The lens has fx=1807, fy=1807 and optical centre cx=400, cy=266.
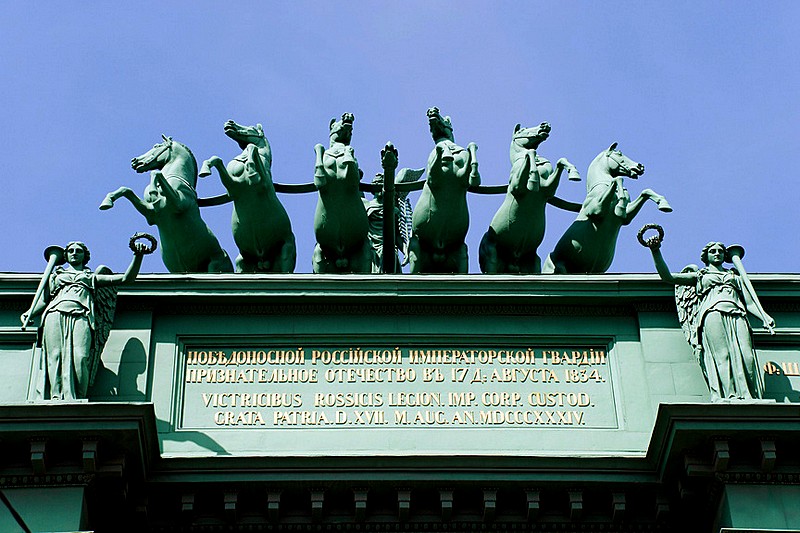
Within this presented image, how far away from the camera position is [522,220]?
24.3 metres

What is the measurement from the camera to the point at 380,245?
27.3m

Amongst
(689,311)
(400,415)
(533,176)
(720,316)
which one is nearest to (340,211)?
(533,176)

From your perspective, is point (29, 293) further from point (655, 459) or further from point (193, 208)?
point (655, 459)

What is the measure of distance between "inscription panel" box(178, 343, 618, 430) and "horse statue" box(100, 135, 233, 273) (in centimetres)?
182

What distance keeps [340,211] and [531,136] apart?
120 inches

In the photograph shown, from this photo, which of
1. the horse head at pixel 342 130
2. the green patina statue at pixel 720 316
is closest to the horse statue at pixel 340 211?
the horse head at pixel 342 130

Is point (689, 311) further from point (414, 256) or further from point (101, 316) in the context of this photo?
point (101, 316)

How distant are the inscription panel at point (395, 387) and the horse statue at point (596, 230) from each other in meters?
1.81

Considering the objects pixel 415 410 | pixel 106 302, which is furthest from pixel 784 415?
pixel 106 302

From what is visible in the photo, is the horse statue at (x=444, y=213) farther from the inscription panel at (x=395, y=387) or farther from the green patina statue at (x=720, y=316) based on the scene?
the green patina statue at (x=720, y=316)

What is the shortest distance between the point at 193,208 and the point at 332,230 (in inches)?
74.5

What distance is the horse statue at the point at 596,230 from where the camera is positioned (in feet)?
79.5

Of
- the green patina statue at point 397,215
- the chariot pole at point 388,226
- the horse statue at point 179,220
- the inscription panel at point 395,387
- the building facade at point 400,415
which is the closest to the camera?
the building facade at point 400,415

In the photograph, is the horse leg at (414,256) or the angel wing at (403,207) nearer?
the horse leg at (414,256)
